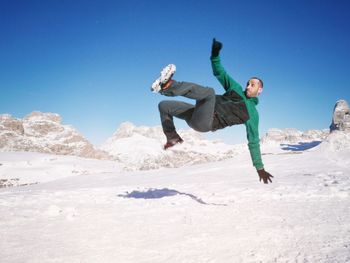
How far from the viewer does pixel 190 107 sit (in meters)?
5.36

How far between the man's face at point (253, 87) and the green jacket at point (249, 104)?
10cm

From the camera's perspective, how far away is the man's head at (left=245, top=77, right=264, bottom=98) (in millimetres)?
5426

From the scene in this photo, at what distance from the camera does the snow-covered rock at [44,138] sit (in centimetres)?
6488

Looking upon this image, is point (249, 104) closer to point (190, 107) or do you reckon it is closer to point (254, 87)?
point (254, 87)

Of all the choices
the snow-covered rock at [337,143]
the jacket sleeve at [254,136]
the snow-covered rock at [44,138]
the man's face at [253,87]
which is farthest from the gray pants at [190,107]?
the snow-covered rock at [44,138]

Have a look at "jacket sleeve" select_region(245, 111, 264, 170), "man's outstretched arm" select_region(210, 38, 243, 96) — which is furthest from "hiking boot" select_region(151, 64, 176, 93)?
"jacket sleeve" select_region(245, 111, 264, 170)

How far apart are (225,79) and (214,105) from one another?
2.40 ft

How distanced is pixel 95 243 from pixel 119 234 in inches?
19.3

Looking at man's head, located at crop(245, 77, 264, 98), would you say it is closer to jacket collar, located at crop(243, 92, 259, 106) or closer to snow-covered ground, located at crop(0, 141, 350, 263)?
jacket collar, located at crop(243, 92, 259, 106)

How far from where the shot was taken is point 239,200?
6.78 meters

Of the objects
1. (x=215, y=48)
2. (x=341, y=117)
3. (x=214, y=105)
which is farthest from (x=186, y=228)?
(x=341, y=117)

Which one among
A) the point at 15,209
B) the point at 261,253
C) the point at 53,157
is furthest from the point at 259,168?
the point at 53,157

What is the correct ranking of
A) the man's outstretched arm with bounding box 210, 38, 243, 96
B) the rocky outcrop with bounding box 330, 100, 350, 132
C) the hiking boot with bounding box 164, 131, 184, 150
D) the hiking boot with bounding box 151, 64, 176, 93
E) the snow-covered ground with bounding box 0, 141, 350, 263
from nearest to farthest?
the snow-covered ground with bounding box 0, 141, 350, 263 < the hiking boot with bounding box 151, 64, 176, 93 < the man's outstretched arm with bounding box 210, 38, 243, 96 < the hiking boot with bounding box 164, 131, 184, 150 < the rocky outcrop with bounding box 330, 100, 350, 132

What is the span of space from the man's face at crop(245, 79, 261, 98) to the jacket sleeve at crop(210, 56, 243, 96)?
0.15m
